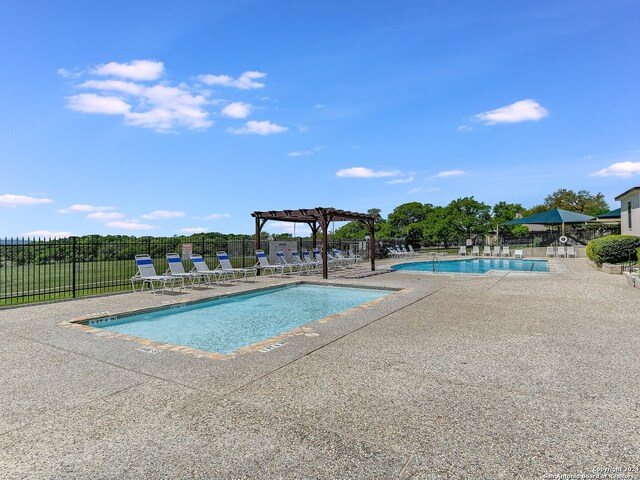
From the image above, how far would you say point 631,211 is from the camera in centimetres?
1823

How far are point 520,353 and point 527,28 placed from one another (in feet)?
36.7

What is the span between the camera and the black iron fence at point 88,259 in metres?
9.33

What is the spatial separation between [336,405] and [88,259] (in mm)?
11624

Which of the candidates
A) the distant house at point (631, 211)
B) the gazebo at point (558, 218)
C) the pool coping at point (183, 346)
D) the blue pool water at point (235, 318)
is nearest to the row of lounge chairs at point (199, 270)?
the blue pool water at point (235, 318)

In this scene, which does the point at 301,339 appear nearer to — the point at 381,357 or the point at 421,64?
the point at 381,357

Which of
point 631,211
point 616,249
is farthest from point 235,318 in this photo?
point 631,211

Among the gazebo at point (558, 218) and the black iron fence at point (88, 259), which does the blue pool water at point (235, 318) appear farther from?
the gazebo at point (558, 218)

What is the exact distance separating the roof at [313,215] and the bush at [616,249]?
367 inches

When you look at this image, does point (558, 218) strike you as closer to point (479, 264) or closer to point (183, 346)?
point (479, 264)

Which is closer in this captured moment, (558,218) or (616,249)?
(616,249)

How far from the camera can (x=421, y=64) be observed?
43.3ft

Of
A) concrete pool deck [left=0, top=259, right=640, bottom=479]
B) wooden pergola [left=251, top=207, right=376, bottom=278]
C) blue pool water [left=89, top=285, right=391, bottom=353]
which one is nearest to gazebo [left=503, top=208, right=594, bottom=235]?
wooden pergola [left=251, top=207, right=376, bottom=278]

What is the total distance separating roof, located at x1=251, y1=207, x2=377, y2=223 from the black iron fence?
143 cm

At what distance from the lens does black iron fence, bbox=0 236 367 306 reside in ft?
30.6
